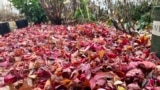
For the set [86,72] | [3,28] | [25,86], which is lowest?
[3,28]

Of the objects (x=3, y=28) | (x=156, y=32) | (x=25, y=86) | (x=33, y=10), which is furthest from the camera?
(x=33, y=10)

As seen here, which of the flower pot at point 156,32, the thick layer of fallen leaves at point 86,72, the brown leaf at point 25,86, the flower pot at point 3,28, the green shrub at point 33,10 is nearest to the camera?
the thick layer of fallen leaves at point 86,72

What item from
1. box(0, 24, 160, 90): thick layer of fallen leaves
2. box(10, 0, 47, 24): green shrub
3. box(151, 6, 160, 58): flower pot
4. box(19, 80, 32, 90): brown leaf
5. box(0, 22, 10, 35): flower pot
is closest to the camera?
box(0, 24, 160, 90): thick layer of fallen leaves

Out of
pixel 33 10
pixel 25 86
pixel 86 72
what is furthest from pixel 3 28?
pixel 86 72

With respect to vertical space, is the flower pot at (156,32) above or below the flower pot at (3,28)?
above

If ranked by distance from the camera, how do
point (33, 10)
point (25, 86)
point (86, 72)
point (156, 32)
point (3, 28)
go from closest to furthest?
1. point (86, 72)
2. point (25, 86)
3. point (156, 32)
4. point (3, 28)
5. point (33, 10)

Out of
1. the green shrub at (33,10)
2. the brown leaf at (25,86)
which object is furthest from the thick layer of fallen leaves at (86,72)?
the green shrub at (33,10)

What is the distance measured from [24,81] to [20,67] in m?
0.29

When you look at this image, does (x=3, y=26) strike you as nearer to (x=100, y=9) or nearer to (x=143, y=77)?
(x=100, y=9)

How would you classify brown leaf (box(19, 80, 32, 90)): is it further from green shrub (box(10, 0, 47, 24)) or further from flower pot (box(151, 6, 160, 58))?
green shrub (box(10, 0, 47, 24))

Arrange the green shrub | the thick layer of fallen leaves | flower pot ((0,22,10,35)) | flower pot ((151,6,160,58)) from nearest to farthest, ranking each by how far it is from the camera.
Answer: the thick layer of fallen leaves, flower pot ((151,6,160,58)), flower pot ((0,22,10,35)), the green shrub

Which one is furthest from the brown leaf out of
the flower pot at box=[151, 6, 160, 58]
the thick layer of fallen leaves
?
the flower pot at box=[151, 6, 160, 58]

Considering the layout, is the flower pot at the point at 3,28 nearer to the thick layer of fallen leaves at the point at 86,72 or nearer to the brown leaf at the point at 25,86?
the thick layer of fallen leaves at the point at 86,72

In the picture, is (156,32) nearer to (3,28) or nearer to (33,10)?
(3,28)
